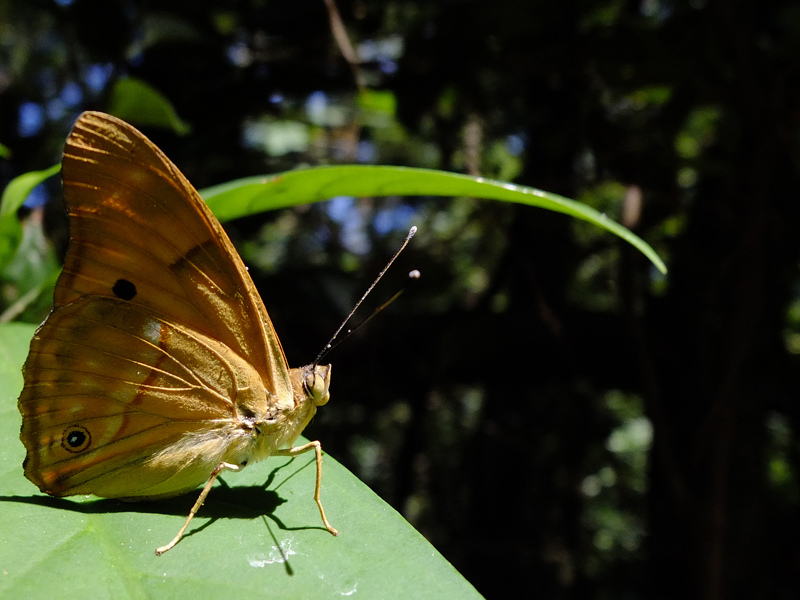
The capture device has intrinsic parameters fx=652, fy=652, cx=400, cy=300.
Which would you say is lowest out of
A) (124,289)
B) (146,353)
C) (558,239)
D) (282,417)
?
(558,239)

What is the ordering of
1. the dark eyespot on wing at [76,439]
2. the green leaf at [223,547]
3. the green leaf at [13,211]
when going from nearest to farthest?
1. the green leaf at [223,547]
2. the dark eyespot on wing at [76,439]
3. the green leaf at [13,211]

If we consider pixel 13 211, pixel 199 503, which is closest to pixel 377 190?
pixel 199 503

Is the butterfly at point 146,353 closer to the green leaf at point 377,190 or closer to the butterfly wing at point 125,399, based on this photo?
the butterfly wing at point 125,399

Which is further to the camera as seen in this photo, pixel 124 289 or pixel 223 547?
pixel 124 289

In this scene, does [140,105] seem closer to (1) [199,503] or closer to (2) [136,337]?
(2) [136,337]

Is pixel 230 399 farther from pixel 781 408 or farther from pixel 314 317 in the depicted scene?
pixel 781 408

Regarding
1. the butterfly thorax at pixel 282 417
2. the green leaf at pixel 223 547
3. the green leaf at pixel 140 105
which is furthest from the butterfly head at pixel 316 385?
the green leaf at pixel 140 105

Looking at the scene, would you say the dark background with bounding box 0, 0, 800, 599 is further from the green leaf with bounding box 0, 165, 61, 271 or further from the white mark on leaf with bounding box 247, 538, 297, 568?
the white mark on leaf with bounding box 247, 538, 297, 568
